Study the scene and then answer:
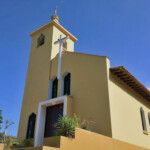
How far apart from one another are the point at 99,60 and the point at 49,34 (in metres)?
6.22

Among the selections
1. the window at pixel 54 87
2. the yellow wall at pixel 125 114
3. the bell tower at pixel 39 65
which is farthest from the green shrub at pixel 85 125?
the bell tower at pixel 39 65

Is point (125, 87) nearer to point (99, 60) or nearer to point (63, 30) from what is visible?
point (99, 60)

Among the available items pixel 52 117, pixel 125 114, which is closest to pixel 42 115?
pixel 52 117

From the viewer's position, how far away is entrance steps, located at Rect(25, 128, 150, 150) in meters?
7.14

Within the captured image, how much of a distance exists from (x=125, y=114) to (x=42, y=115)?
501 centimetres

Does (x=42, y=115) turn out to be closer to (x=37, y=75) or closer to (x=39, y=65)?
(x=37, y=75)

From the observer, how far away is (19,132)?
1392cm

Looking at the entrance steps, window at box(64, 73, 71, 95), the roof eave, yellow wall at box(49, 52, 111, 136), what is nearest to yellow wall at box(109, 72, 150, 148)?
yellow wall at box(49, 52, 111, 136)

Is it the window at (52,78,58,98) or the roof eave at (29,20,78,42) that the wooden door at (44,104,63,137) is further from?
the roof eave at (29,20,78,42)

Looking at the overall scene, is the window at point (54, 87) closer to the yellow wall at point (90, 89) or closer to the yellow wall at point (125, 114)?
the yellow wall at point (90, 89)

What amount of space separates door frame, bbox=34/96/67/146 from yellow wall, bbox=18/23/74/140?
3.07 feet

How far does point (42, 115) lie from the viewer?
12688 mm

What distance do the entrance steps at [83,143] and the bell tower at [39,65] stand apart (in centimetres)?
579

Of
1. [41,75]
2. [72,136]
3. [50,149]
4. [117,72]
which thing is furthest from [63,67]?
[50,149]
